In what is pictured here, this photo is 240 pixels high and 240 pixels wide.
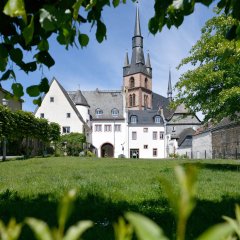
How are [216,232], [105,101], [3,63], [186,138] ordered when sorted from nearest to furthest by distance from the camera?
[216,232] → [3,63] → [186,138] → [105,101]

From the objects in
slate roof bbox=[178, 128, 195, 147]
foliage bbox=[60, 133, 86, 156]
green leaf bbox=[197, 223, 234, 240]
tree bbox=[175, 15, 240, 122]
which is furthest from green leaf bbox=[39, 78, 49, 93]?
slate roof bbox=[178, 128, 195, 147]

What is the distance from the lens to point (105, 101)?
3310 inches

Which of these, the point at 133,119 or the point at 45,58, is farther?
the point at 133,119

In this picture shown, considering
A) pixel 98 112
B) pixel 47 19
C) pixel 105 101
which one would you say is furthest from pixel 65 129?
pixel 47 19

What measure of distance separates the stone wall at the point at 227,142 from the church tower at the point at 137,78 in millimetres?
40832

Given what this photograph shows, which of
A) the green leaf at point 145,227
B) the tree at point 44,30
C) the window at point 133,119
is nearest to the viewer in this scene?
the green leaf at point 145,227

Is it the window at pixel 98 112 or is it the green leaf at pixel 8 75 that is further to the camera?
the window at pixel 98 112

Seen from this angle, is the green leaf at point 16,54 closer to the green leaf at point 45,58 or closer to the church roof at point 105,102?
the green leaf at point 45,58

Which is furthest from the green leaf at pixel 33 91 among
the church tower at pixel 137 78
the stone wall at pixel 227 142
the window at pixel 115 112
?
the church tower at pixel 137 78

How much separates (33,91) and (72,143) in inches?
2300

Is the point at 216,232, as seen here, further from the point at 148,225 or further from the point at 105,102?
the point at 105,102

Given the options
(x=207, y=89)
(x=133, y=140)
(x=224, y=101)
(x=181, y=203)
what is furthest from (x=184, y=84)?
(x=133, y=140)

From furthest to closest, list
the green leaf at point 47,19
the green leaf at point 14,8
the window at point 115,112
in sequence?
the window at point 115,112
the green leaf at point 47,19
the green leaf at point 14,8

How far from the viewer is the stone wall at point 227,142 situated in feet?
170
